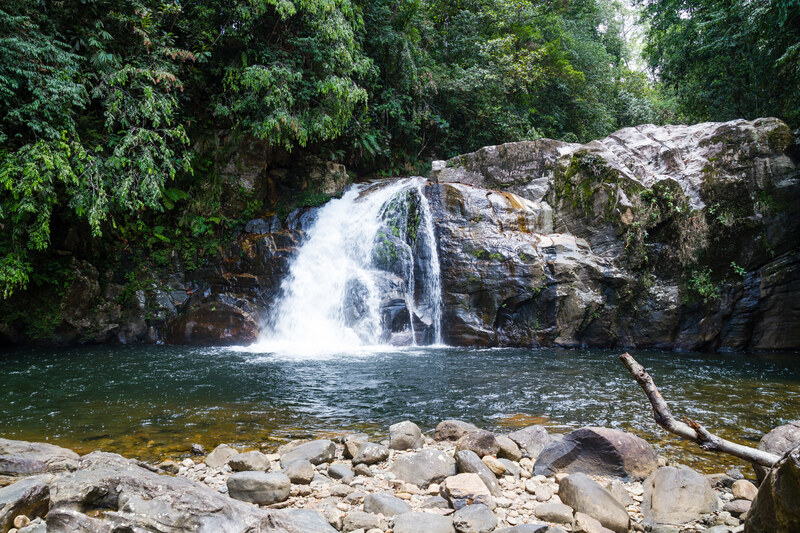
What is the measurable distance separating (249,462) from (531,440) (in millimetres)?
2497

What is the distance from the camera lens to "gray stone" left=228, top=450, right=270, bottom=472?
12.0 ft

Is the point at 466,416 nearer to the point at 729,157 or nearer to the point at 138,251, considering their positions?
the point at 729,157

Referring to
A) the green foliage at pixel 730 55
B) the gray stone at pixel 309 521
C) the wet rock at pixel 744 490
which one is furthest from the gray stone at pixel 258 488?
the green foliage at pixel 730 55

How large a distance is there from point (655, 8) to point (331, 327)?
1521 cm

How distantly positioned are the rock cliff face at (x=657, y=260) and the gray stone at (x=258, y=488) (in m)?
7.52

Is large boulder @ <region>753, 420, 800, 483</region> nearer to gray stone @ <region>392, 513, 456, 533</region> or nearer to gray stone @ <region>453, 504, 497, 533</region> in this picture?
gray stone @ <region>453, 504, 497, 533</region>

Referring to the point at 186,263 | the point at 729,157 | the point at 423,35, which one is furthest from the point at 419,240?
the point at 423,35

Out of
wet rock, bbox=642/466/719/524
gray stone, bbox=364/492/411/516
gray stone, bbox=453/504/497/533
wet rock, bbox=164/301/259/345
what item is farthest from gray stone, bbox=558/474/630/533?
wet rock, bbox=164/301/259/345

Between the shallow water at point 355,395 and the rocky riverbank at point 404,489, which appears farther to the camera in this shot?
the shallow water at point 355,395

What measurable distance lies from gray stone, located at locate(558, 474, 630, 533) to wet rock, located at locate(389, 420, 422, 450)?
56.8 inches

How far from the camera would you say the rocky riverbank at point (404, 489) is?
2.33 meters

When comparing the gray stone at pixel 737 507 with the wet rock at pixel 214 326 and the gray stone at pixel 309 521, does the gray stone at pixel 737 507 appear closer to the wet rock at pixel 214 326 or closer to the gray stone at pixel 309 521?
the gray stone at pixel 309 521

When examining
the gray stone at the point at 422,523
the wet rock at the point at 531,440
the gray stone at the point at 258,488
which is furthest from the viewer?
the wet rock at the point at 531,440

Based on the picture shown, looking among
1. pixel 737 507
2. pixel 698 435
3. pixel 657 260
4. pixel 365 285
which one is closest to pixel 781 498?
pixel 698 435
